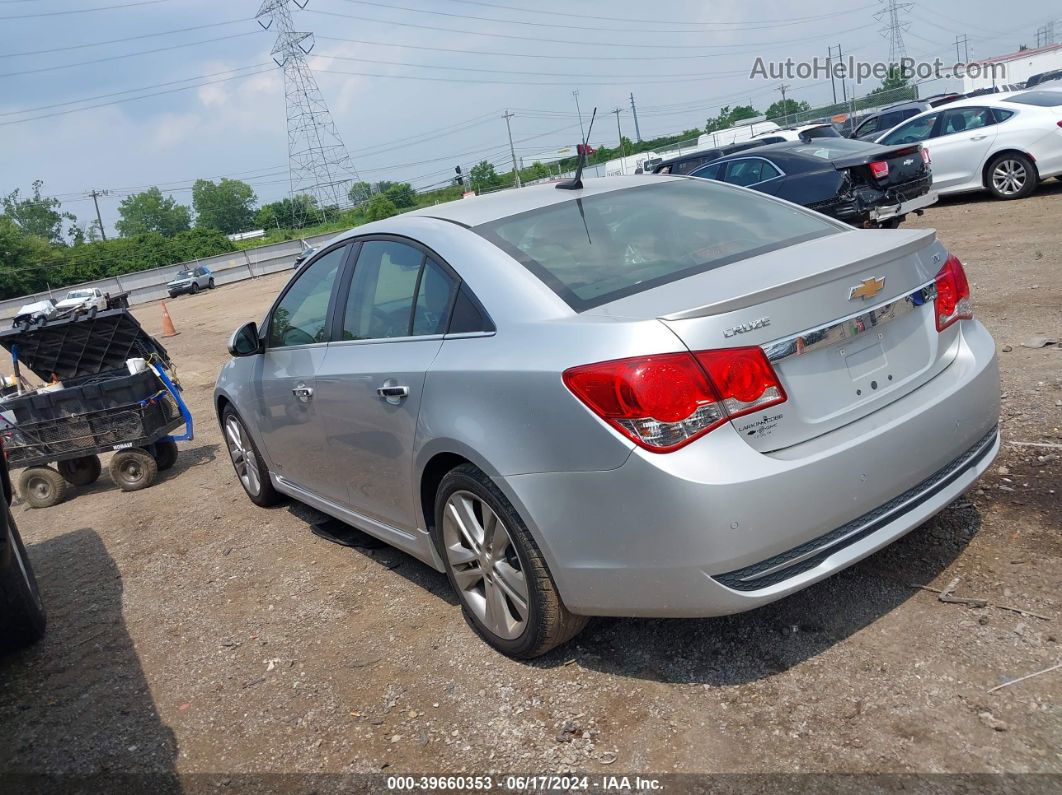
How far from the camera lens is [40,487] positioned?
7.59m

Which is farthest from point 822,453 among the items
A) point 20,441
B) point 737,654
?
point 20,441

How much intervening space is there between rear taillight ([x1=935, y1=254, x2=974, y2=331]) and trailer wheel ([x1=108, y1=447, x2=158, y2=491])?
633 centimetres

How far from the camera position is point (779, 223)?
3.81 m

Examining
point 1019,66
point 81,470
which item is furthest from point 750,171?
point 1019,66

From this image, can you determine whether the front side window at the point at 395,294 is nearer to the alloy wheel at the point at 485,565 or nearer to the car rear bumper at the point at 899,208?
the alloy wheel at the point at 485,565

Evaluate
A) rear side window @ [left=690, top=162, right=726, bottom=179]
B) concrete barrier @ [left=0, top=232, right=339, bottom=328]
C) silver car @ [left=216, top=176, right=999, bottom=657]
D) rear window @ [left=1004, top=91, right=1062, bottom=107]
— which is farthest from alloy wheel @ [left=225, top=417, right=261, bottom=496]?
concrete barrier @ [left=0, top=232, right=339, bottom=328]

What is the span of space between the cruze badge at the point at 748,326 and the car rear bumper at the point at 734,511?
30cm

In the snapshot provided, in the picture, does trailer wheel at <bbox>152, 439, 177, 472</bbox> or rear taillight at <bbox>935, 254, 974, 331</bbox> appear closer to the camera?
rear taillight at <bbox>935, 254, 974, 331</bbox>

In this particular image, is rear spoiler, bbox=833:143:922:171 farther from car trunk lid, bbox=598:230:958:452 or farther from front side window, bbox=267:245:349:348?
car trunk lid, bbox=598:230:958:452

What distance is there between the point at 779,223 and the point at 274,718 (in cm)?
284

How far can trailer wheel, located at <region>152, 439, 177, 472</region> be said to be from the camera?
793cm

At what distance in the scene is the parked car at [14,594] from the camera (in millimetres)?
4031

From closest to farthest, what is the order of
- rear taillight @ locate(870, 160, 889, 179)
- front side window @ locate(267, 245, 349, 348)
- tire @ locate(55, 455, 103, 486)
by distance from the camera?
front side window @ locate(267, 245, 349, 348) → tire @ locate(55, 455, 103, 486) → rear taillight @ locate(870, 160, 889, 179)

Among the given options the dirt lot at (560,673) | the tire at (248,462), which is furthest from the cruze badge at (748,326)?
the tire at (248,462)
